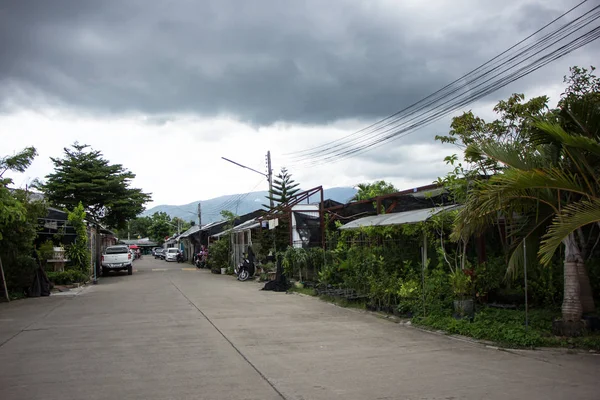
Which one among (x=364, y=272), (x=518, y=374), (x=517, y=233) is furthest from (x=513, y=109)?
(x=518, y=374)

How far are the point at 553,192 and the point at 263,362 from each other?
209 inches

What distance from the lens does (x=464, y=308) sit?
29.7ft

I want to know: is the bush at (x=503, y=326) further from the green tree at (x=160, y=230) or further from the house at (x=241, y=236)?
the green tree at (x=160, y=230)

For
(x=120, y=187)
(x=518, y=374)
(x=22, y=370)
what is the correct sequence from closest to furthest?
1. (x=518, y=374)
2. (x=22, y=370)
3. (x=120, y=187)

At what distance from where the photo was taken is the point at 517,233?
886cm

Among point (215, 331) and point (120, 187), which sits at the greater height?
point (120, 187)

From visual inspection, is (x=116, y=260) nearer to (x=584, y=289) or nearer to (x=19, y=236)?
(x=19, y=236)

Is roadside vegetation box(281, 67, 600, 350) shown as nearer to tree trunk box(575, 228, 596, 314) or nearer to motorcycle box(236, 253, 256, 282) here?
tree trunk box(575, 228, 596, 314)

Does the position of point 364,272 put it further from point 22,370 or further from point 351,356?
point 22,370

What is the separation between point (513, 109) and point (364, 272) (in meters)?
5.06

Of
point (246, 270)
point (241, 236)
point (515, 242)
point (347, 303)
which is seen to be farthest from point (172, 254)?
point (515, 242)

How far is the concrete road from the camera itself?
5.38 m

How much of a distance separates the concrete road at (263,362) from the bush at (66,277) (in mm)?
8796

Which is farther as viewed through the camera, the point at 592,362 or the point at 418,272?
the point at 418,272
